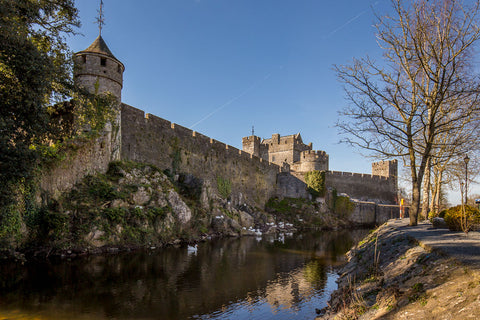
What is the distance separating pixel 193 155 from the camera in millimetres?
26000

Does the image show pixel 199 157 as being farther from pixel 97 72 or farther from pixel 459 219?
pixel 459 219

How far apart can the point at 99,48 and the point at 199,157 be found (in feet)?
38.7

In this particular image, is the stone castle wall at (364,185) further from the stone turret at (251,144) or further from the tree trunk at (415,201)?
the tree trunk at (415,201)

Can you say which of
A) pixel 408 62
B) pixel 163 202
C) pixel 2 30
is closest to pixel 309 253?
pixel 163 202

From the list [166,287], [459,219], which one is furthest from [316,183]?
[166,287]

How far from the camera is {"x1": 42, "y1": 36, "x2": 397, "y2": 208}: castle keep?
17.5 m

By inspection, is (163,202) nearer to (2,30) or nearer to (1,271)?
(1,271)

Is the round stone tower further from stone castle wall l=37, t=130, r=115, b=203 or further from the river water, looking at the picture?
the river water

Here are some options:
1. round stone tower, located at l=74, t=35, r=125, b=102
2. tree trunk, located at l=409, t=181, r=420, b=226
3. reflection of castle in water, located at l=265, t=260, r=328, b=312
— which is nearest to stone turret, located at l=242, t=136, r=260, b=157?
round stone tower, located at l=74, t=35, r=125, b=102

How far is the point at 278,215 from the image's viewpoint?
3494 cm

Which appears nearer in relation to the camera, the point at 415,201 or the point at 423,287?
the point at 423,287

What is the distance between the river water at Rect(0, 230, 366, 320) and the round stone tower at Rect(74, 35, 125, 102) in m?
10.2

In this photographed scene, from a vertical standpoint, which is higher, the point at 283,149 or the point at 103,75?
the point at 283,149

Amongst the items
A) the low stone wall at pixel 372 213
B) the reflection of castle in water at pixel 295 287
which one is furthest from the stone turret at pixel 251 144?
the reflection of castle in water at pixel 295 287
